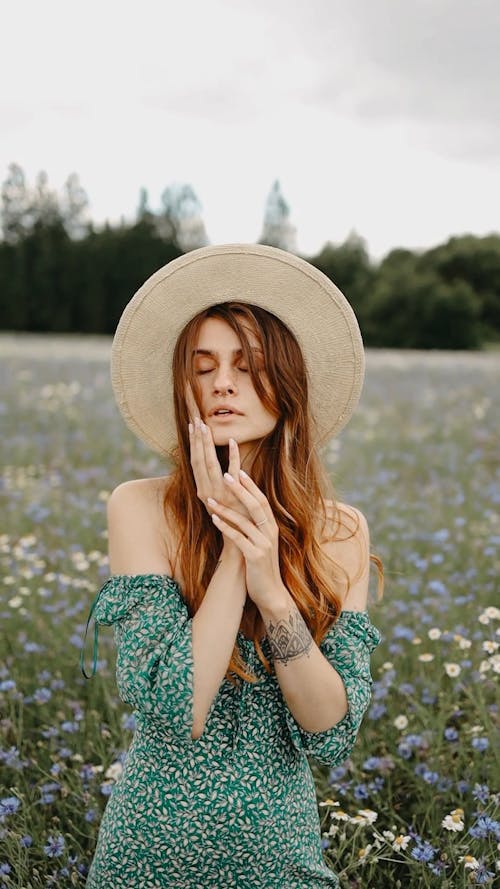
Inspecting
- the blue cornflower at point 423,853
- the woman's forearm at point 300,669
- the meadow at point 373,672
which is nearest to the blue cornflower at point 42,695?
the meadow at point 373,672

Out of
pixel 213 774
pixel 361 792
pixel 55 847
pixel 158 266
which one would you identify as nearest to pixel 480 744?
pixel 361 792

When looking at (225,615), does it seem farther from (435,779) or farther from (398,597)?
(398,597)

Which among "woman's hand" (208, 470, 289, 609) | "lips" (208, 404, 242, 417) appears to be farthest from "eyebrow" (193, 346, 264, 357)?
"woman's hand" (208, 470, 289, 609)

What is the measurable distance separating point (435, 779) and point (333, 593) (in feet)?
3.30

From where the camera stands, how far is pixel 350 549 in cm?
209

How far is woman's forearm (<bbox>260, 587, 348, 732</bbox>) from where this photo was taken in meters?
1.81

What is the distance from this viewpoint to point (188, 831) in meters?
1.90

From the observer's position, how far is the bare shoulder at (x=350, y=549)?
206 centimetres

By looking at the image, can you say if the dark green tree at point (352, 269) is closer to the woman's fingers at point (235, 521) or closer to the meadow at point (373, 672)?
the meadow at point (373, 672)

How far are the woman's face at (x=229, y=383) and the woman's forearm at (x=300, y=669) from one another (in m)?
0.36

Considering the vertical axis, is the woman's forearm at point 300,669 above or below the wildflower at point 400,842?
above

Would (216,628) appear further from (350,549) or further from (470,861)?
(470,861)

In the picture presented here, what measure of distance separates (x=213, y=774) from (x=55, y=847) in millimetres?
791

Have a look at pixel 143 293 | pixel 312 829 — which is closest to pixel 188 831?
pixel 312 829
